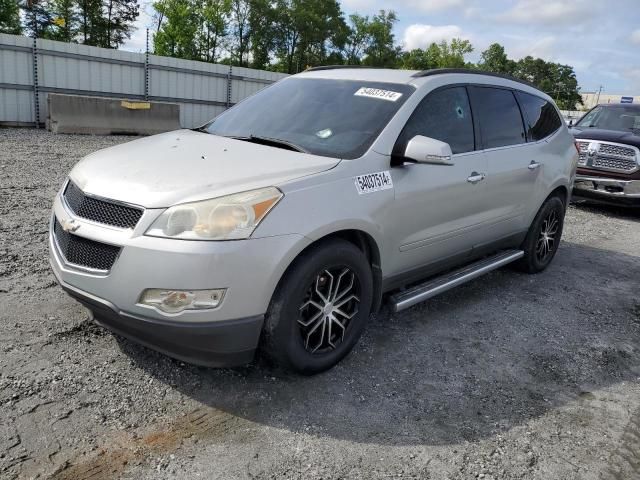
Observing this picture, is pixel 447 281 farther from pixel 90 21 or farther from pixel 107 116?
pixel 90 21

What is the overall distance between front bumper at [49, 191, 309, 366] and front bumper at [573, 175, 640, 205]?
8.18 metres

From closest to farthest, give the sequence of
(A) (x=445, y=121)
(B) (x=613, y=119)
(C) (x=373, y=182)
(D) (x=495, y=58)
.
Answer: (C) (x=373, y=182)
(A) (x=445, y=121)
(B) (x=613, y=119)
(D) (x=495, y=58)

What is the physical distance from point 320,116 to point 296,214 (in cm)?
120

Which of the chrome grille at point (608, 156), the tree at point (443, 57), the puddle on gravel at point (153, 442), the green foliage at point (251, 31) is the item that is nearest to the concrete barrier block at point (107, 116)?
the chrome grille at point (608, 156)

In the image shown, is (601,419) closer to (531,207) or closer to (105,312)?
(531,207)

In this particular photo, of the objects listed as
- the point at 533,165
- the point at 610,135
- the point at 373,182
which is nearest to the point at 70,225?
the point at 373,182

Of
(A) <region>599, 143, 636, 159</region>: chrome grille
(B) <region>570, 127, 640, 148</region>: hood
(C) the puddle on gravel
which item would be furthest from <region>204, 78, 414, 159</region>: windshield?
(B) <region>570, 127, 640, 148</region>: hood

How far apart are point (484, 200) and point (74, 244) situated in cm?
298

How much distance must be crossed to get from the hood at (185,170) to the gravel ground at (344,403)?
40.4 inches

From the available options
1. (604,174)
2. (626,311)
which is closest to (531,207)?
(626,311)

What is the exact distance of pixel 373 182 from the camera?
322 cm

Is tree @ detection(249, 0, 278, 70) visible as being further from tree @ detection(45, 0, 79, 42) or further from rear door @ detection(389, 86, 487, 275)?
rear door @ detection(389, 86, 487, 275)

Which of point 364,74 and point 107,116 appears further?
point 107,116

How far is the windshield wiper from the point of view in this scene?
3.37 m
